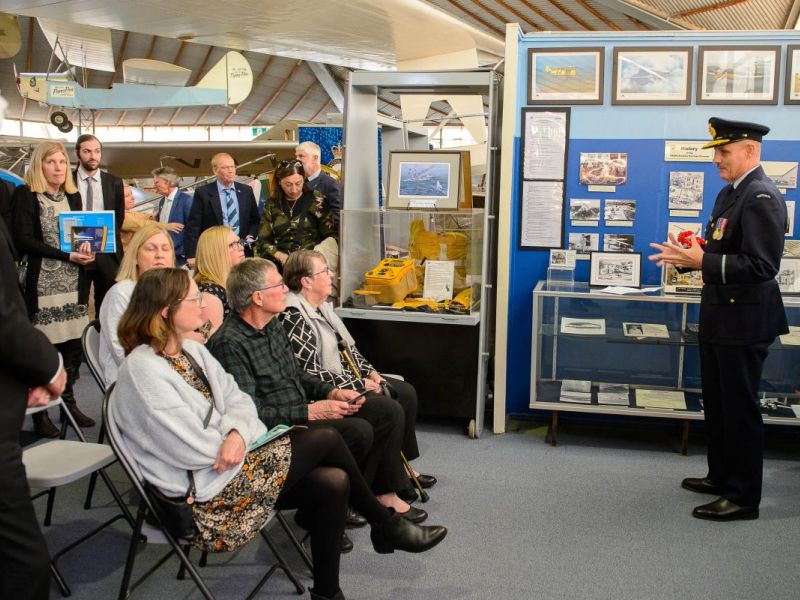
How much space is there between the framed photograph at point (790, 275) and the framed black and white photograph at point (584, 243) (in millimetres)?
1014

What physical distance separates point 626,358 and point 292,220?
222 centimetres

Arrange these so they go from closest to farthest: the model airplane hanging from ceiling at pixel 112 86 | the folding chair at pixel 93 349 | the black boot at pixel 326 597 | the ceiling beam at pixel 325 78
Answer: the black boot at pixel 326 597, the folding chair at pixel 93 349, the model airplane hanging from ceiling at pixel 112 86, the ceiling beam at pixel 325 78

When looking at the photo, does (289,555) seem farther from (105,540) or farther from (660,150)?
(660,150)

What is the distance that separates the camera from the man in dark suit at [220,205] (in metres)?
5.22

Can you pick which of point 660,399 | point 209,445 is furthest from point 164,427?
point 660,399

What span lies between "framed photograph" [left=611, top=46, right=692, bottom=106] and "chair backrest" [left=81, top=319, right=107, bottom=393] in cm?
313

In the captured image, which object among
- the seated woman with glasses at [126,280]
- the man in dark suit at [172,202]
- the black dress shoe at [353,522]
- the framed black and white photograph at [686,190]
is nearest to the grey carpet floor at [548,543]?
the black dress shoe at [353,522]

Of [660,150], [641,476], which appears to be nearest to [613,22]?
[660,150]

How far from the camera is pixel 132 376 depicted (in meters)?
2.04

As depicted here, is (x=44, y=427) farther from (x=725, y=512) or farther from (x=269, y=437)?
(x=725, y=512)

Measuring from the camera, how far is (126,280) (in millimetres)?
3057

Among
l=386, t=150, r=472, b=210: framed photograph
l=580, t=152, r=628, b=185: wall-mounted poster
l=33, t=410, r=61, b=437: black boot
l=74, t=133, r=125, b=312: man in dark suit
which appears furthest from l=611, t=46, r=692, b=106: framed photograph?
l=33, t=410, r=61, b=437: black boot

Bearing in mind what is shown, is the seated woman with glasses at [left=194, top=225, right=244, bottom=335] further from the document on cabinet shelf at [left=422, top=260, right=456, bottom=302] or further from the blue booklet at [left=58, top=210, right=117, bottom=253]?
the document on cabinet shelf at [left=422, top=260, right=456, bottom=302]

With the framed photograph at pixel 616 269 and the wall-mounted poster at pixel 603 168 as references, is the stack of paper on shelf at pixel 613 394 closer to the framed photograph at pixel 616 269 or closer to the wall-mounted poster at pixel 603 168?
the framed photograph at pixel 616 269
